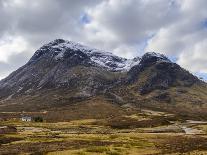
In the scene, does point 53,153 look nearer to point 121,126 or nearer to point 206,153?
point 206,153

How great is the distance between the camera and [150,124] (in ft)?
648

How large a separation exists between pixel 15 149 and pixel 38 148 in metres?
4.59

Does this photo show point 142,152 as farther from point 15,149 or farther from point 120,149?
point 15,149

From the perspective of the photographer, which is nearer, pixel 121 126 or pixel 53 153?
pixel 53 153

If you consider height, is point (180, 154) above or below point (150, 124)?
below

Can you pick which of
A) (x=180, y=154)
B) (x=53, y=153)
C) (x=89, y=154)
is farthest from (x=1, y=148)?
(x=180, y=154)

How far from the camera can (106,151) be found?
2938 inches

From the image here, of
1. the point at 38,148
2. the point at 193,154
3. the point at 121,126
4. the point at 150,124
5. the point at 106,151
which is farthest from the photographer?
the point at 150,124

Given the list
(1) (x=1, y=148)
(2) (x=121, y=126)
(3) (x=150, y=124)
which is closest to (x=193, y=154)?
(1) (x=1, y=148)

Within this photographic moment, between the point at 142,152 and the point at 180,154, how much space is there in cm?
901

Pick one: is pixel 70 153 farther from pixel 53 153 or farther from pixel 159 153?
pixel 159 153

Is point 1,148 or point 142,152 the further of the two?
point 1,148

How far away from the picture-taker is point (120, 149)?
253 ft

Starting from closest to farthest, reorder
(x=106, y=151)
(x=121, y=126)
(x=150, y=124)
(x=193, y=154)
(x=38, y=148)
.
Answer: (x=193, y=154)
(x=106, y=151)
(x=38, y=148)
(x=121, y=126)
(x=150, y=124)
